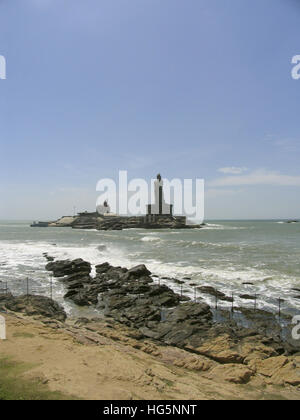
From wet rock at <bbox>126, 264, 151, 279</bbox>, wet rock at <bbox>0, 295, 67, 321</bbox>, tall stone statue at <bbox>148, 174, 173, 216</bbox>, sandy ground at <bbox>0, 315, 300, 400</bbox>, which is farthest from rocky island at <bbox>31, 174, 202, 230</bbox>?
sandy ground at <bbox>0, 315, 300, 400</bbox>

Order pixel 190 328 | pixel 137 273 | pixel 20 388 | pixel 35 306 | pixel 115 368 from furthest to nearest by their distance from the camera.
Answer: pixel 137 273 → pixel 35 306 → pixel 190 328 → pixel 115 368 → pixel 20 388

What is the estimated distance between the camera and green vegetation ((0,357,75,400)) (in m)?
5.25

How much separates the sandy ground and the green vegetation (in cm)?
22

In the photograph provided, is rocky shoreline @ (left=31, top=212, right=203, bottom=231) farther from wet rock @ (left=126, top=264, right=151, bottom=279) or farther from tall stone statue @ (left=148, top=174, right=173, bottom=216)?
wet rock @ (left=126, top=264, right=151, bottom=279)

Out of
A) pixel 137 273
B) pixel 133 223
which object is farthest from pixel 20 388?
pixel 133 223

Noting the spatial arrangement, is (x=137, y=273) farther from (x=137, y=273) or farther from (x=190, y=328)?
(x=190, y=328)

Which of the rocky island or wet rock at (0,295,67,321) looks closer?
wet rock at (0,295,67,321)

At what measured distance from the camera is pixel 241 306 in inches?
600

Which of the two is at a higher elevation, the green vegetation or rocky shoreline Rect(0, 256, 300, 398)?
the green vegetation

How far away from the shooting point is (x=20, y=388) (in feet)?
18.2

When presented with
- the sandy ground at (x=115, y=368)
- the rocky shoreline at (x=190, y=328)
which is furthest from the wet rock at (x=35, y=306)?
the sandy ground at (x=115, y=368)

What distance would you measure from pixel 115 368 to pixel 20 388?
104 inches

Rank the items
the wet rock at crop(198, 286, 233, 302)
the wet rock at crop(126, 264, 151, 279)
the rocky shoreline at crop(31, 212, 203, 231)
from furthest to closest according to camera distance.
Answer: the rocky shoreline at crop(31, 212, 203, 231) < the wet rock at crop(126, 264, 151, 279) < the wet rock at crop(198, 286, 233, 302)
